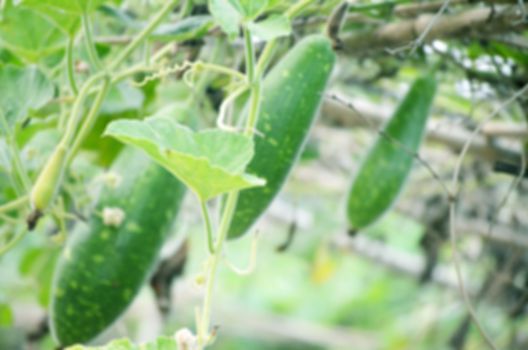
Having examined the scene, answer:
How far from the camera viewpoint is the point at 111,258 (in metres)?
0.95

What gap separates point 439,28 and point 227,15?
484 mm

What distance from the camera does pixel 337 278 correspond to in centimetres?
462

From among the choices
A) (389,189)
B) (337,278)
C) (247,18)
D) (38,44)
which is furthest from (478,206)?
(337,278)

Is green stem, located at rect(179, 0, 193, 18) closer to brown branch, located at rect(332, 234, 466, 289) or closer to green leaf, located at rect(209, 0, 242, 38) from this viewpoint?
green leaf, located at rect(209, 0, 242, 38)

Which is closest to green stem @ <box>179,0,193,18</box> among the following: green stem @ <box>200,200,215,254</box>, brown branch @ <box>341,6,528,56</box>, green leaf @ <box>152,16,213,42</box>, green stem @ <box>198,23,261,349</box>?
green leaf @ <box>152,16,213,42</box>

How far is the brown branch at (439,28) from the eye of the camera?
1063 millimetres

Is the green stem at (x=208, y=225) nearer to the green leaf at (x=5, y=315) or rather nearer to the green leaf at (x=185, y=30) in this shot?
the green leaf at (x=185, y=30)

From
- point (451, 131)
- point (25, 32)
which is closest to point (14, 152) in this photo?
point (25, 32)

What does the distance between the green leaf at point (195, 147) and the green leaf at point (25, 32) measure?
1.36 ft

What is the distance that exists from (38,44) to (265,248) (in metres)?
3.35

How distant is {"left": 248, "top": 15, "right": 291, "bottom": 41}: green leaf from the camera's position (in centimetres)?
71

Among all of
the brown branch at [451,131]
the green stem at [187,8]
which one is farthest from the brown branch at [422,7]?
the brown branch at [451,131]

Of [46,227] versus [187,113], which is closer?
[187,113]

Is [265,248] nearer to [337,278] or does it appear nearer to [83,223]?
[337,278]
